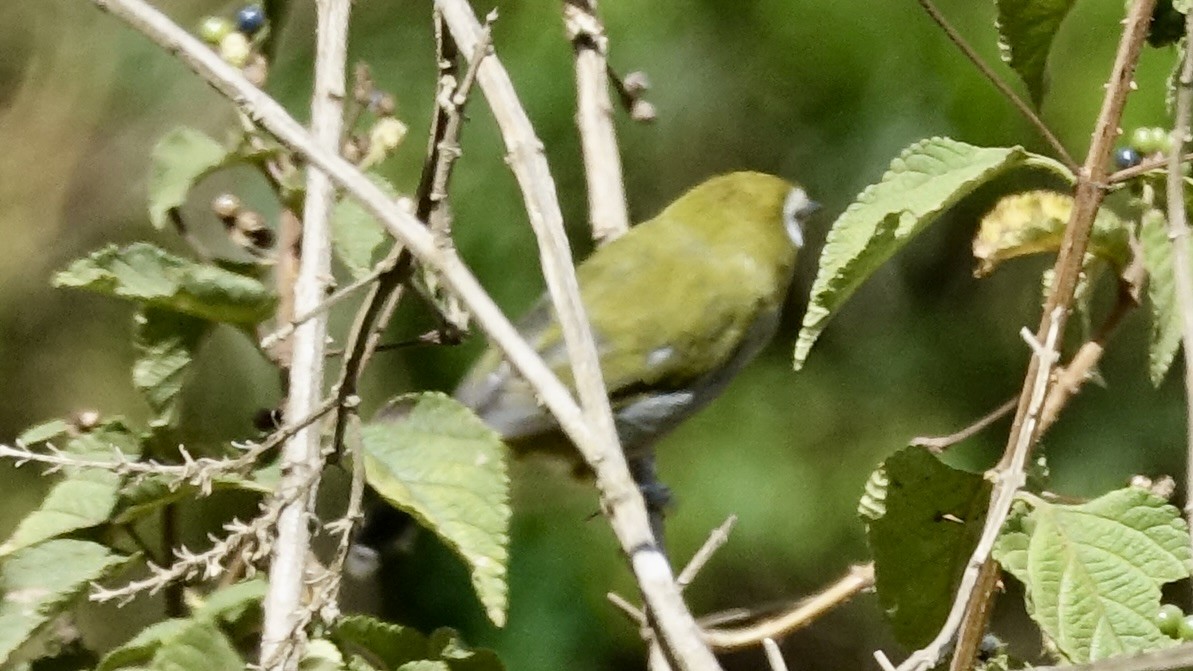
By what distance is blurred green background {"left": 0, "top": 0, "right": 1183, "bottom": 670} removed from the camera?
6.06ft

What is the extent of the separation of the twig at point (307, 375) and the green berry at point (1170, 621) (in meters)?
0.44

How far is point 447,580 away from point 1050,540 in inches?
54.3

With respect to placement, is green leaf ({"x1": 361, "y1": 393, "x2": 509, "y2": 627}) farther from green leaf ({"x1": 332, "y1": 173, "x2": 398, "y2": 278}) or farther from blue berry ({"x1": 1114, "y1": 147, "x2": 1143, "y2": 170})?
blue berry ({"x1": 1114, "y1": 147, "x2": 1143, "y2": 170})

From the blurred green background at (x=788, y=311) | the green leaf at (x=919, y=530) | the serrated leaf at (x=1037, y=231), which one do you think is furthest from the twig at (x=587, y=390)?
the blurred green background at (x=788, y=311)

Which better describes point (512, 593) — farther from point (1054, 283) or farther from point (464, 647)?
point (1054, 283)

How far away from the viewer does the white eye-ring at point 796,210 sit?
1689 millimetres

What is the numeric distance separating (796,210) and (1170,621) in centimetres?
104

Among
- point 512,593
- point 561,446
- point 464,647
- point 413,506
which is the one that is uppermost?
point 413,506

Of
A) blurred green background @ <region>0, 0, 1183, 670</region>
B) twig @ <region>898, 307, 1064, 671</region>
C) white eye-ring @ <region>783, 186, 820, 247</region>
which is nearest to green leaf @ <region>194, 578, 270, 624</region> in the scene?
twig @ <region>898, 307, 1064, 671</region>

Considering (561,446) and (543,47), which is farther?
(543,47)

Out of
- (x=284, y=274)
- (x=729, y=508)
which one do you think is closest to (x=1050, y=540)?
(x=284, y=274)

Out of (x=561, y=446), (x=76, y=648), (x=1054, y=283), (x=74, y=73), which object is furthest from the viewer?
(x=74, y=73)

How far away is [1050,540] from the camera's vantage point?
73cm

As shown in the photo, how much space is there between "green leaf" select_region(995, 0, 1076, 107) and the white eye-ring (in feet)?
2.76
